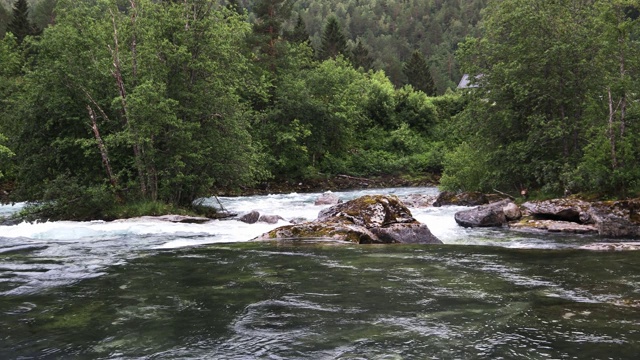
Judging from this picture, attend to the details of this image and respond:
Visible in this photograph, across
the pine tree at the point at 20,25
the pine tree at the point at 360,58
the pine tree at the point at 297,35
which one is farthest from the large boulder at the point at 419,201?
the pine tree at the point at 360,58

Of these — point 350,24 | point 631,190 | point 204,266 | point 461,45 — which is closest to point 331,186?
point 461,45

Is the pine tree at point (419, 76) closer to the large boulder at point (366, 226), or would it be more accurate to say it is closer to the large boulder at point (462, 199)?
the large boulder at point (462, 199)

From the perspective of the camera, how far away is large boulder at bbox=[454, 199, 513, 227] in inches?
720

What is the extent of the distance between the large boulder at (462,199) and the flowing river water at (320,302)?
12150mm

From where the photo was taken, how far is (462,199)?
2602cm

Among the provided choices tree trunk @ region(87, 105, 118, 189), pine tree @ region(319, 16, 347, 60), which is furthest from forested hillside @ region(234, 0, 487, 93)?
tree trunk @ region(87, 105, 118, 189)

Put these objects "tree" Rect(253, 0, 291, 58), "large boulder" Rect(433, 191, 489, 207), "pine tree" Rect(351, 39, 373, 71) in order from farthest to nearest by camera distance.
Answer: "pine tree" Rect(351, 39, 373, 71), "tree" Rect(253, 0, 291, 58), "large boulder" Rect(433, 191, 489, 207)

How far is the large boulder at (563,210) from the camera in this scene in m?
17.0

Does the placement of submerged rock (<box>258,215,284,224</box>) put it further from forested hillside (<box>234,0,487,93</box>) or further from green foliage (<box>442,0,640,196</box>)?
forested hillside (<box>234,0,487,93</box>)

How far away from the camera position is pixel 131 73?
22.9 m

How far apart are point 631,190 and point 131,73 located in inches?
790

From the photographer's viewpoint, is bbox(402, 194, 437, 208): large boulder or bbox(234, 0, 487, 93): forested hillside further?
bbox(234, 0, 487, 93): forested hillside

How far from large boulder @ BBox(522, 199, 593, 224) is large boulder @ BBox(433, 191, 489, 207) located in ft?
22.1

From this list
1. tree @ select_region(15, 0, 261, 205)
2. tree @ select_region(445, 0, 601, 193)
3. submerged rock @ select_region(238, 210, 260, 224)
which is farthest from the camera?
tree @ select_region(15, 0, 261, 205)
